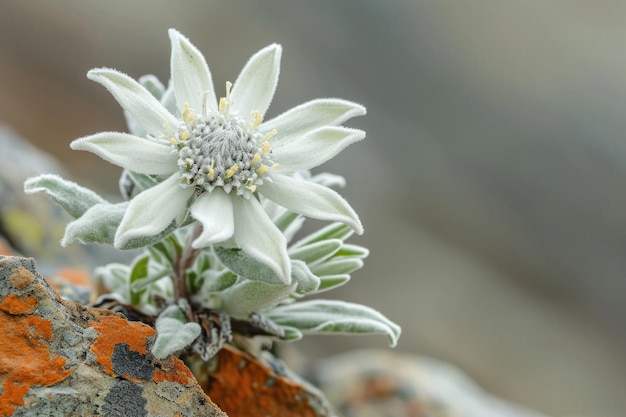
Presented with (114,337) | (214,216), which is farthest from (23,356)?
(214,216)

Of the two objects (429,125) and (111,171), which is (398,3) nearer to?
(429,125)

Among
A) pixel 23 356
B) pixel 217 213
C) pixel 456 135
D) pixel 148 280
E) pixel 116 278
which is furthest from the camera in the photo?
pixel 456 135

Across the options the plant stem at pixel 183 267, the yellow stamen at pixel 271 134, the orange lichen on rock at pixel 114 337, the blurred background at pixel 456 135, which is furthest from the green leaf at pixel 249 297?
the blurred background at pixel 456 135

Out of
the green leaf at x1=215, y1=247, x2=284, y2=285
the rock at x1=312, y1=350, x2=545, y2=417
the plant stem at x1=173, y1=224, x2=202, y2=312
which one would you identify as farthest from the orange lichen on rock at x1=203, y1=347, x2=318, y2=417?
the rock at x1=312, y1=350, x2=545, y2=417

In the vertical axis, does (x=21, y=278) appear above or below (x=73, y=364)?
above

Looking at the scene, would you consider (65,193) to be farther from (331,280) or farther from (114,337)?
(331,280)

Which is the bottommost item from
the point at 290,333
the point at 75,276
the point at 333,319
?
the point at 75,276

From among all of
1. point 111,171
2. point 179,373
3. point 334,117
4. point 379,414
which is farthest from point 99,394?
point 111,171
